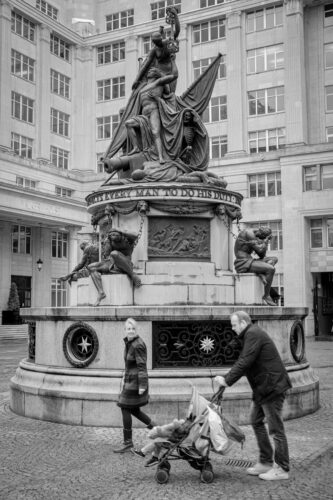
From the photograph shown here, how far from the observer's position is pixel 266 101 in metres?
47.9

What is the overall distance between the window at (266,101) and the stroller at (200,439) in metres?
42.9

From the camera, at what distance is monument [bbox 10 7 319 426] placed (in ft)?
33.3

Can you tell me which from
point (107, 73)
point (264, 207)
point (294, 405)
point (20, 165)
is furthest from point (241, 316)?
point (107, 73)

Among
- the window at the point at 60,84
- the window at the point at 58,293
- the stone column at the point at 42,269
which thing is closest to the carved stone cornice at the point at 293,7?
the window at the point at 60,84

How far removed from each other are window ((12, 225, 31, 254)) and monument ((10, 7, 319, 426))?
3394 centimetres

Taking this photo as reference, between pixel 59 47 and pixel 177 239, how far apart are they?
153 ft

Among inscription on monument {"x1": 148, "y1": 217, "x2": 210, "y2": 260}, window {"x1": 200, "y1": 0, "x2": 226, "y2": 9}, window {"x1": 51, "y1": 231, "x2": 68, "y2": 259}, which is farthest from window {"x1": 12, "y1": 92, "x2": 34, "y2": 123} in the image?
inscription on monument {"x1": 148, "y1": 217, "x2": 210, "y2": 260}

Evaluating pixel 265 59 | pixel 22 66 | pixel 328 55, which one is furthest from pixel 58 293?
pixel 328 55

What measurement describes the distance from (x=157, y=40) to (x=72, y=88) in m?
43.0

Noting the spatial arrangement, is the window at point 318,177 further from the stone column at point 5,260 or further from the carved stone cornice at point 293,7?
the stone column at point 5,260

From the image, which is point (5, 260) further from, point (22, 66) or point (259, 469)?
point (259, 469)

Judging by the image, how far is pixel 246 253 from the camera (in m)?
12.5

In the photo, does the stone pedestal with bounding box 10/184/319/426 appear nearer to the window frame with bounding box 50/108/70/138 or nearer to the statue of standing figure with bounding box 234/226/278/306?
the statue of standing figure with bounding box 234/226/278/306

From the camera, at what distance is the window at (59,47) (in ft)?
177
